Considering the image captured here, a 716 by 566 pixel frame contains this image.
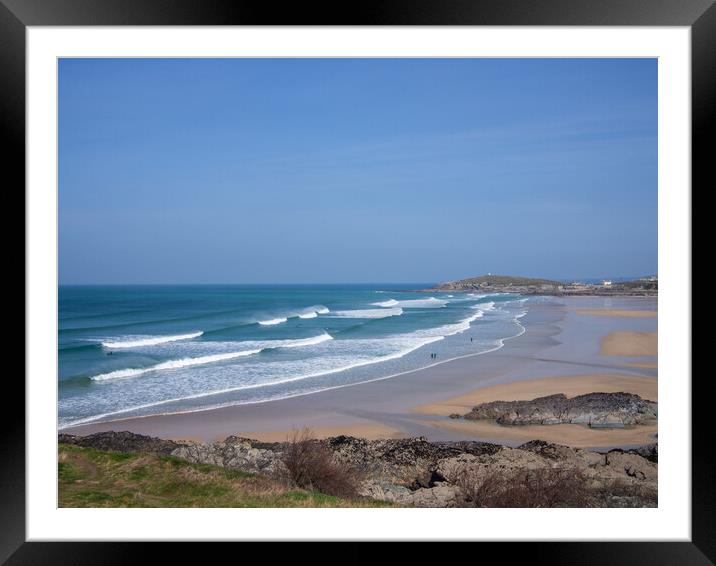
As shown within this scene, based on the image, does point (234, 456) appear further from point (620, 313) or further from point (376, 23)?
point (620, 313)

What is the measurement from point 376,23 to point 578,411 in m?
5.10

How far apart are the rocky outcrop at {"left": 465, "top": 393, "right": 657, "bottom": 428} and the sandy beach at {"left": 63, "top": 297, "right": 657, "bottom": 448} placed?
152 millimetres

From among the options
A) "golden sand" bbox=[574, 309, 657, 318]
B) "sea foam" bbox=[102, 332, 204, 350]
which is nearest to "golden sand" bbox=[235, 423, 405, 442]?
"sea foam" bbox=[102, 332, 204, 350]

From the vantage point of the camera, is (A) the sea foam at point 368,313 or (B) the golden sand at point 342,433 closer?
(B) the golden sand at point 342,433

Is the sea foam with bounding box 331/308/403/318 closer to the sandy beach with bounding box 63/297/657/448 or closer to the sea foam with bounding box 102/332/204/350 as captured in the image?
the sea foam with bounding box 102/332/204/350

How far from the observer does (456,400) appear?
757 cm

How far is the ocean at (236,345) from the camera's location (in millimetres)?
8438

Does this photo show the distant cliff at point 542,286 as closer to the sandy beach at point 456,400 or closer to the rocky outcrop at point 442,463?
the sandy beach at point 456,400

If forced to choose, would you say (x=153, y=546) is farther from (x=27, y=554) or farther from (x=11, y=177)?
(x=11, y=177)

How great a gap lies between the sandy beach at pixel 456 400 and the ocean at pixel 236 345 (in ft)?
1.54

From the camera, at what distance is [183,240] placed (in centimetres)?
2823

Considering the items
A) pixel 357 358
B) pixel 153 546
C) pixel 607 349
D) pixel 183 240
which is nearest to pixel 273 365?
pixel 357 358

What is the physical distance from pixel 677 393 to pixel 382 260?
1933 centimetres

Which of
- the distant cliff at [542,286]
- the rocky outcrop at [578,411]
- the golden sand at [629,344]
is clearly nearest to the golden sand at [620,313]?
the golden sand at [629,344]
